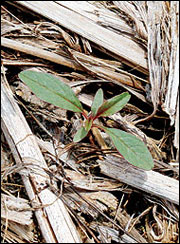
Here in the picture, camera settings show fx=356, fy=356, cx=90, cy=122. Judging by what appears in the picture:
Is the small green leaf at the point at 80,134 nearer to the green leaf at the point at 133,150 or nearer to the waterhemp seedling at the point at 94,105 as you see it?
the waterhemp seedling at the point at 94,105

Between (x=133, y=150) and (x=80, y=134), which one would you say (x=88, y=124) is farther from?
(x=133, y=150)

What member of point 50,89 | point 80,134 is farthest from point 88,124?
point 50,89

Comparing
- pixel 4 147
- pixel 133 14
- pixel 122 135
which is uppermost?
pixel 133 14

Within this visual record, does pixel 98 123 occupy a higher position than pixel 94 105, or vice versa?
pixel 94 105

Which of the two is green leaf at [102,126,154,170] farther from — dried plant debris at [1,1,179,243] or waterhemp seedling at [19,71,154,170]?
dried plant debris at [1,1,179,243]

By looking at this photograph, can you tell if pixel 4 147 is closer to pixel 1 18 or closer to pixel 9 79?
pixel 9 79

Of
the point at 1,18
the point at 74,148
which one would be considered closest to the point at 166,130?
the point at 74,148
